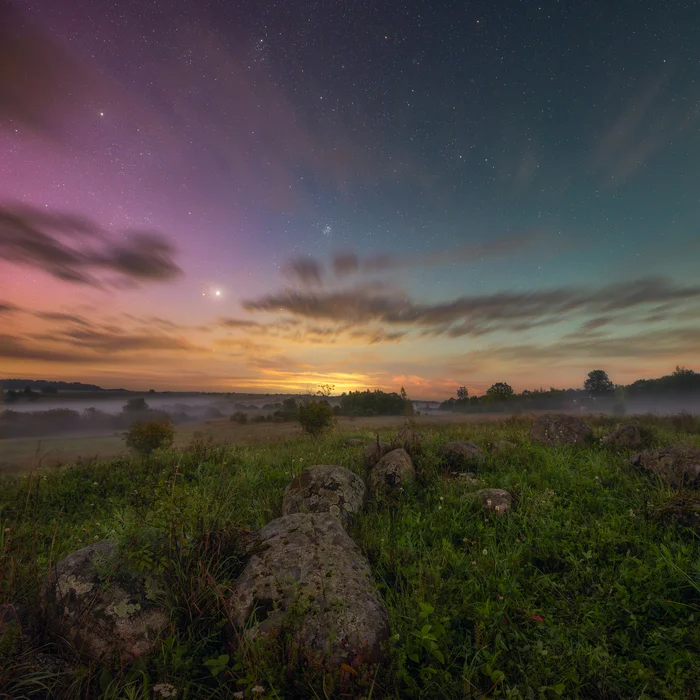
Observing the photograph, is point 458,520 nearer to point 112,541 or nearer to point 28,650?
point 112,541

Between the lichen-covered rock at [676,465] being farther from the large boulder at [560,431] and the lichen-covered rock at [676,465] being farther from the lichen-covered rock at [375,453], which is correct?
the lichen-covered rock at [375,453]

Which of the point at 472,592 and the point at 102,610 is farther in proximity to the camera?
the point at 472,592

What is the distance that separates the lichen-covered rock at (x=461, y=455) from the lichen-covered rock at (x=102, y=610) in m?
8.04

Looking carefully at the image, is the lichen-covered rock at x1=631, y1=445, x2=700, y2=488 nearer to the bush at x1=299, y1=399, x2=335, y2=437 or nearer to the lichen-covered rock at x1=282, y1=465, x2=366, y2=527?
the lichen-covered rock at x1=282, y1=465, x2=366, y2=527

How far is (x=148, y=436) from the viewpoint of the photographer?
16125 mm

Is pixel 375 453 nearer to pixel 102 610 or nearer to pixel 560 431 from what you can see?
pixel 560 431

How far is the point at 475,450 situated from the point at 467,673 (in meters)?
7.48

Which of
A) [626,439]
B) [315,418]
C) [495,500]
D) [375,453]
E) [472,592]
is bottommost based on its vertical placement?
[472,592]

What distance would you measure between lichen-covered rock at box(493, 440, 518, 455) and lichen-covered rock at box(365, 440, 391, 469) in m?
3.33

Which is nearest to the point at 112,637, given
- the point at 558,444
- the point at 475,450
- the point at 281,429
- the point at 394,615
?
the point at 394,615

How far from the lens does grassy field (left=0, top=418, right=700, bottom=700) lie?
135 inches

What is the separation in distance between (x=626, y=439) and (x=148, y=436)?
17.4 m

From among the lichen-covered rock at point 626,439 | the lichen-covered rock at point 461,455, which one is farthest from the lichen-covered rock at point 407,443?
the lichen-covered rock at point 626,439

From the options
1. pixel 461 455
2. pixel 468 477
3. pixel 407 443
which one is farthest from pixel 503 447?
pixel 407 443
